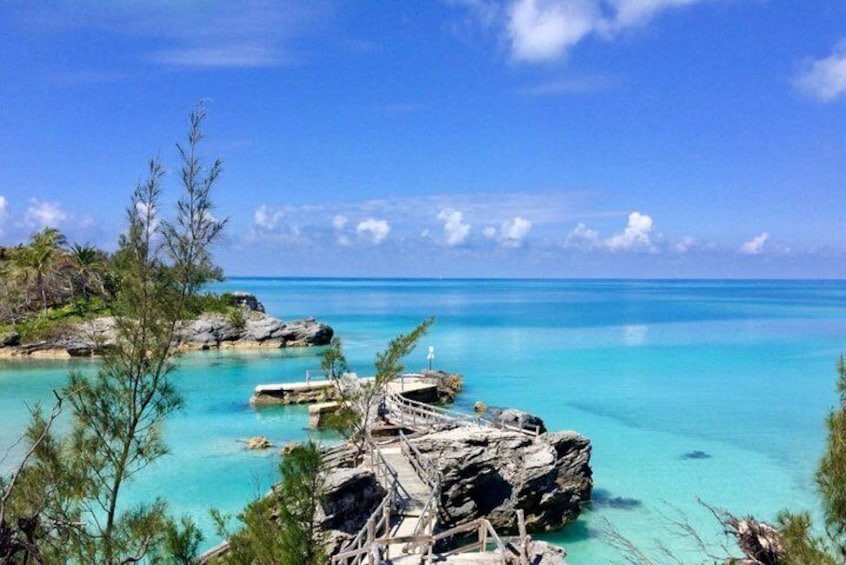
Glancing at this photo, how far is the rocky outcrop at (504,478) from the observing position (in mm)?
19312

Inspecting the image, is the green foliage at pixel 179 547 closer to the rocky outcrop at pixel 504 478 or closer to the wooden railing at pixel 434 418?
the rocky outcrop at pixel 504 478

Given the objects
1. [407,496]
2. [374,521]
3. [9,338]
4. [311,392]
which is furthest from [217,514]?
[9,338]

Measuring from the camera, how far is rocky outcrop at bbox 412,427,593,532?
19312 millimetres

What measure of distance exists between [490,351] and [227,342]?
24.6m

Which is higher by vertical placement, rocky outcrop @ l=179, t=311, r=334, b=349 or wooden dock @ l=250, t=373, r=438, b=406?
rocky outcrop @ l=179, t=311, r=334, b=349

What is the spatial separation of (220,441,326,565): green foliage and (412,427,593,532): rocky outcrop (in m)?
9.86

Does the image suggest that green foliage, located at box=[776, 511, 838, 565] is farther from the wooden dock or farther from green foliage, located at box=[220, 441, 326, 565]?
the wooden dock

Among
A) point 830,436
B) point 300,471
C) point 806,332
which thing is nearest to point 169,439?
point 300,471

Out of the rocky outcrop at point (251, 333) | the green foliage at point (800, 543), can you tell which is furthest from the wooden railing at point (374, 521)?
the rocky outcrop at point (251, 333)

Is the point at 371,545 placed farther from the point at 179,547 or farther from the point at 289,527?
the point at 179,547

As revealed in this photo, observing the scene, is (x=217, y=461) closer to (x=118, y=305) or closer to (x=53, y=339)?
(x=118, y=305)

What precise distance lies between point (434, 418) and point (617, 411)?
45.4 feet

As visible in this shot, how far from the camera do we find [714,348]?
64.8 meters

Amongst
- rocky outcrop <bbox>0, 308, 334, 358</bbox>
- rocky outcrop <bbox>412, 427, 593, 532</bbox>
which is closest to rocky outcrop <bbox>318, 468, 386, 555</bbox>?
rocky outcrop <bbox>412, 427, 593, 532</bbox>
